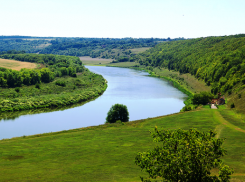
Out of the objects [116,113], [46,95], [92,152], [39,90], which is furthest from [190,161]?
[39,90]

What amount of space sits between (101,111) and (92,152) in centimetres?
3685

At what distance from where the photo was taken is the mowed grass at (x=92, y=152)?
93.0ft

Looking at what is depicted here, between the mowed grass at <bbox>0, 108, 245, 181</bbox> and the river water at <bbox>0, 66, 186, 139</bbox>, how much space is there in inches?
418

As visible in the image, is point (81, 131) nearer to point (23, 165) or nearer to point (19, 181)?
point (23, 165)

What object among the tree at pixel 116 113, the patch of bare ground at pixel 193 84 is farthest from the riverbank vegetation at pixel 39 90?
the patch of bare ground at pixel 193 84

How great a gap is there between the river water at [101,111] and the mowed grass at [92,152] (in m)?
10.6

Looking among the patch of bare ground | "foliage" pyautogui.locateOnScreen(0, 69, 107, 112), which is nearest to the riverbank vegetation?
"foliage" pyautogui.locateOnScreen(0, 69, 107, 112)

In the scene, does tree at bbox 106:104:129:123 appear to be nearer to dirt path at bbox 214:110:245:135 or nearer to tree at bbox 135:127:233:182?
dirt path at bbox 214:110:245:135

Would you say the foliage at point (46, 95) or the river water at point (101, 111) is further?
the foliage at point (46, 95)

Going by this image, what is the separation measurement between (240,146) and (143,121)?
23.7 metres

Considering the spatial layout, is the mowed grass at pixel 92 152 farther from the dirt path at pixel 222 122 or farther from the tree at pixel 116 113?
the tree at pixel 116 113

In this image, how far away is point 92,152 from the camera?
37.3 m

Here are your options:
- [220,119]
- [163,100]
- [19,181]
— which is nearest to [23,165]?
[19,181]

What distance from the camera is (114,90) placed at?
347ft
